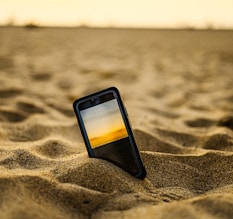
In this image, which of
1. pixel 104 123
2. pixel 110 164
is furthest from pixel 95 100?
pixel 110 164

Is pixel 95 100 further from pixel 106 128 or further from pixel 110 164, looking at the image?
pixel 110 164

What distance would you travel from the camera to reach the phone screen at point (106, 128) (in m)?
1.23

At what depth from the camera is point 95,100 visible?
125 cm

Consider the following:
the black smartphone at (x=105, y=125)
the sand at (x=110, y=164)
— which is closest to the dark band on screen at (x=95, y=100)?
the black smartphone at (x=105, y=125)

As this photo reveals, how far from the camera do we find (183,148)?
5.35ft

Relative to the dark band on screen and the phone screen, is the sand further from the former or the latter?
the dark band on screen

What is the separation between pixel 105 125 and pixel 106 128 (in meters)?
0.01

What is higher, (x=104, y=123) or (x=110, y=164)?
(x=104, y=123)

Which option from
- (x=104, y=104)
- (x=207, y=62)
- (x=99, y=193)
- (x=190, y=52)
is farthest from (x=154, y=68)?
(x=99, y=193)

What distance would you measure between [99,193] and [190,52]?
5.14 m

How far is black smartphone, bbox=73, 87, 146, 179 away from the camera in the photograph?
1229 mm

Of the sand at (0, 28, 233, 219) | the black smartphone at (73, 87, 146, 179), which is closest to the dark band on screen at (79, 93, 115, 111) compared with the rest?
the black smartphone at (73, 87, 146, 179)

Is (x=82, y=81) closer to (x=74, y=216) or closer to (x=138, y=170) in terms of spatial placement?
(x=138, y=170)

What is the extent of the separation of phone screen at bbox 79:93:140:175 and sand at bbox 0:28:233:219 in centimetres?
6
